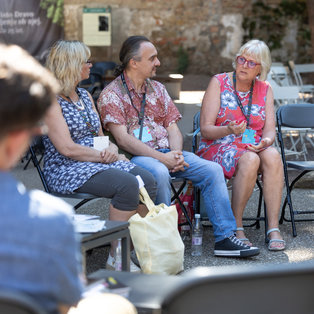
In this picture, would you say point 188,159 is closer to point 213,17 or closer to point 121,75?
point 121,75

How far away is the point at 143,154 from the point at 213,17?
11919 mm

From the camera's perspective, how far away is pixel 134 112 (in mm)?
4691

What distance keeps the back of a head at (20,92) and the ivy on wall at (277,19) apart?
15.0 meters

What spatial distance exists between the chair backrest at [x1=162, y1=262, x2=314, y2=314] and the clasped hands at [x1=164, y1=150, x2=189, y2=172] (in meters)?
2.94

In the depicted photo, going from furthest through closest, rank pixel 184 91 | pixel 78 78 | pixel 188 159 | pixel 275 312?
pixel 184 91
pixel 188 159
pixel 78 78
pixel 275 312

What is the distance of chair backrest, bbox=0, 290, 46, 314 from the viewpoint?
1351 millimetres

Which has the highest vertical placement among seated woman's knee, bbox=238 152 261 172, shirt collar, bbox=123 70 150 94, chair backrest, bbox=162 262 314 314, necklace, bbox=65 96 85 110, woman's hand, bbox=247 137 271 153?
chair backrest, bbox=162 262 314 314

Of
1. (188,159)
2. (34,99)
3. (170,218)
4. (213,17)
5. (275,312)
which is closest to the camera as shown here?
(34,99)

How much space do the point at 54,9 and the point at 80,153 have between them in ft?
38.4

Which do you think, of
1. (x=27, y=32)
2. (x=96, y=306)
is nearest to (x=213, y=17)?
(x=27, y=32)

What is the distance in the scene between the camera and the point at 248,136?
495cm

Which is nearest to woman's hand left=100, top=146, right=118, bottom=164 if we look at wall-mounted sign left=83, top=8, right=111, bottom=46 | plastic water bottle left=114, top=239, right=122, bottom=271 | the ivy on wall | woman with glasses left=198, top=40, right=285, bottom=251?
plastic water bottle left=114, top=239, right=122, bottom=271

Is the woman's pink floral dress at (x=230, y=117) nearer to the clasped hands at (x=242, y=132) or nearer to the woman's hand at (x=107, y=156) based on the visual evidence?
the clasped hands at (x=242, y=132)

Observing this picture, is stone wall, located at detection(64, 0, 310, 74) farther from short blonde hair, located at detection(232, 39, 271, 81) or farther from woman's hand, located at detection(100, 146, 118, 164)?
woman's hand, located at detection(100, 146, 118, 164)
